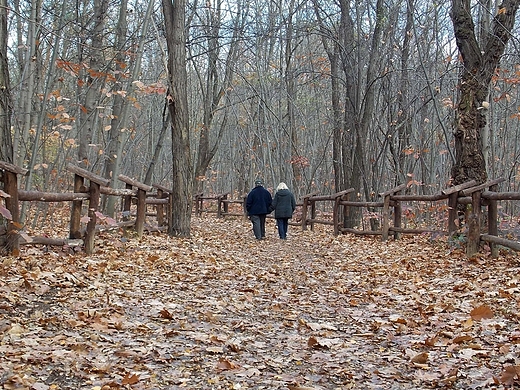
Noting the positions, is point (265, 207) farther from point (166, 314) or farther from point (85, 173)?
point (166, 314)

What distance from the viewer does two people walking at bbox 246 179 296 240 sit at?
14.6 m

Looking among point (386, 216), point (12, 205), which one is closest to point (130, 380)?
point (12, 205)

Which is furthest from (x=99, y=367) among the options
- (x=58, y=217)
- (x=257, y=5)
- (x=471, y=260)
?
(x=257, y=5)

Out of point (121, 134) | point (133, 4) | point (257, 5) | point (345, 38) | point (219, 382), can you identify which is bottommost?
point (219, 382)

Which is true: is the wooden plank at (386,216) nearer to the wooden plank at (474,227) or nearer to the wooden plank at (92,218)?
the wooden plank at (474,227)

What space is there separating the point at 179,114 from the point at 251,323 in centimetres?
788

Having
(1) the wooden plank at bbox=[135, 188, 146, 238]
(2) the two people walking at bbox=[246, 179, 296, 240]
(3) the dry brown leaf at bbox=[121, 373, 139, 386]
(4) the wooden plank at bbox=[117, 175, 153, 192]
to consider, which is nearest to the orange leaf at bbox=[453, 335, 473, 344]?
(3) the dry brown leaf at bbox=[121, 373, 139, 386]

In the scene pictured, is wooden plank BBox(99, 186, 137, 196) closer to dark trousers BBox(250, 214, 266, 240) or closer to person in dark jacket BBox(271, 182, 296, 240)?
dark trousers BBox(250, 214, 266, 240)

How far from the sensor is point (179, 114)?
12.4 m

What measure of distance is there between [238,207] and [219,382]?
1158 inches

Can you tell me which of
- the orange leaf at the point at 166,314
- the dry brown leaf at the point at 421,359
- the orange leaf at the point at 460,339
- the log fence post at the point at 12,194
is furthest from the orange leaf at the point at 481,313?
the log fence post at the point at 12,194

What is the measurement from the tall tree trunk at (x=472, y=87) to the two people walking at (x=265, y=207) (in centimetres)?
559

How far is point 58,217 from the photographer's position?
18391 millimetres

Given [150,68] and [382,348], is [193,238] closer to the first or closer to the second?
[382,348]
